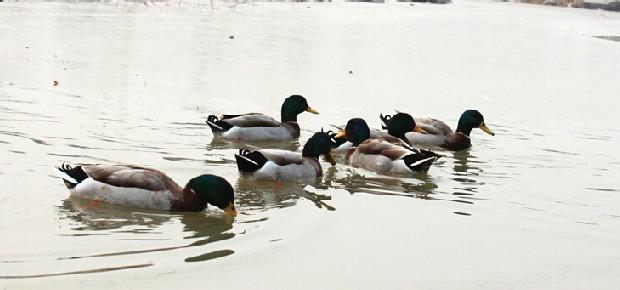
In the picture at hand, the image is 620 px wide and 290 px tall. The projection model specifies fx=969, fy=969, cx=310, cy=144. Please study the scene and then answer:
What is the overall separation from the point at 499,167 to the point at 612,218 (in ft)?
7.34

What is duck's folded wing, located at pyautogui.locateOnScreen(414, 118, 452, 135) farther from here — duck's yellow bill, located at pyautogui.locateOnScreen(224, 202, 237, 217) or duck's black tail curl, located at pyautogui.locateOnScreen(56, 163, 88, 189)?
duck's black tail curl, located at pyautogui.locateOnScreen(56, 163, 88, 189)

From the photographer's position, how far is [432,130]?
35.8 ft

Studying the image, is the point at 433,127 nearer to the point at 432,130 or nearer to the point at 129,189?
the point at 432,130

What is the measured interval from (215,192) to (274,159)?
1529 mm

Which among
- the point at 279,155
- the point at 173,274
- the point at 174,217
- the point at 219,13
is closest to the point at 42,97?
the point at 279,155

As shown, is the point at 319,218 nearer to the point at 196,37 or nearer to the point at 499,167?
the point at 499,167

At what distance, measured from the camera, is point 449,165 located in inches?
389

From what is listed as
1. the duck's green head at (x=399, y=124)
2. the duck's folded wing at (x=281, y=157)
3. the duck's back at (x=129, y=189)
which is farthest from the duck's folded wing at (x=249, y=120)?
the duck's back at (x=129, y=189)

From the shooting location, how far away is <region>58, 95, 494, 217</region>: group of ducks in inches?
273

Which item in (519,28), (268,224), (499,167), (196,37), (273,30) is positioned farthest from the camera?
(519,28)

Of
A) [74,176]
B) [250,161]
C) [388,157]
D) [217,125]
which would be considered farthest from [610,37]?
[74,176]

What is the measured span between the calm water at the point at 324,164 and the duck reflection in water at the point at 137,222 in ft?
0.07

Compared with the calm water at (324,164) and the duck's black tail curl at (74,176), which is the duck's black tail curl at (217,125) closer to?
the calm water at (324,164)

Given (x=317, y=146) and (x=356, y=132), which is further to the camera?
(x=356, y=132)
